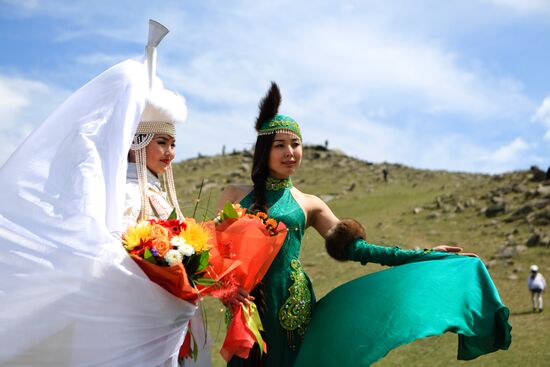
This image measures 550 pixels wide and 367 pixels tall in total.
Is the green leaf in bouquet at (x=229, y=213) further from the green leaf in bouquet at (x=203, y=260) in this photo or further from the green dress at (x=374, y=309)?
the green dress at (x=374, y=309)

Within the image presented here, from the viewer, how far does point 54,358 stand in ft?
10.4

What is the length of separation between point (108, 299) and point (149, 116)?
1343mm

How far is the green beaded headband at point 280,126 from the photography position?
15.1ft

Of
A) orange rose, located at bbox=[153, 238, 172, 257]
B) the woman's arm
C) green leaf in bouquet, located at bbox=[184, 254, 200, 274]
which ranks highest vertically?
the woman's arm

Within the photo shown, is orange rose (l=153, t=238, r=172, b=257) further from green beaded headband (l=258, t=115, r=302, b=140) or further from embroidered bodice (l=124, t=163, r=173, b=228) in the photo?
green beaded headband (l=258, t=115, r=302, b=140)

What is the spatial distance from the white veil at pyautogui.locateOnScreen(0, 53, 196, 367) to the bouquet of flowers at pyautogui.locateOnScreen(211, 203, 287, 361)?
0.78 ft

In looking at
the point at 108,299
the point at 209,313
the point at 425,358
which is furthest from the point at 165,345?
the point at 209,313

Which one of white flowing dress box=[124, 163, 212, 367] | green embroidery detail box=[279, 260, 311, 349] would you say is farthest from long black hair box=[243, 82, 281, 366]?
white flowing dress box=[124, 163, 212, 367]

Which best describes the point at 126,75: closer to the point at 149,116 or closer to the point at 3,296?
the point at 149,116

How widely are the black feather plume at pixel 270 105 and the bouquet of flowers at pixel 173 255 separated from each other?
1.44 m

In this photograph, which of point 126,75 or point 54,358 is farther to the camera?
point 126,75

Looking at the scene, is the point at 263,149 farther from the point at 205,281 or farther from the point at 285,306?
the point at 205,281

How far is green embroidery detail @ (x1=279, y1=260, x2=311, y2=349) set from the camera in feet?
14.0

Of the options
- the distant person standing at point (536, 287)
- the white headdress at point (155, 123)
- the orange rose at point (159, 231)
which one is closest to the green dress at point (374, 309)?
the white headdress at point (155, 123)
